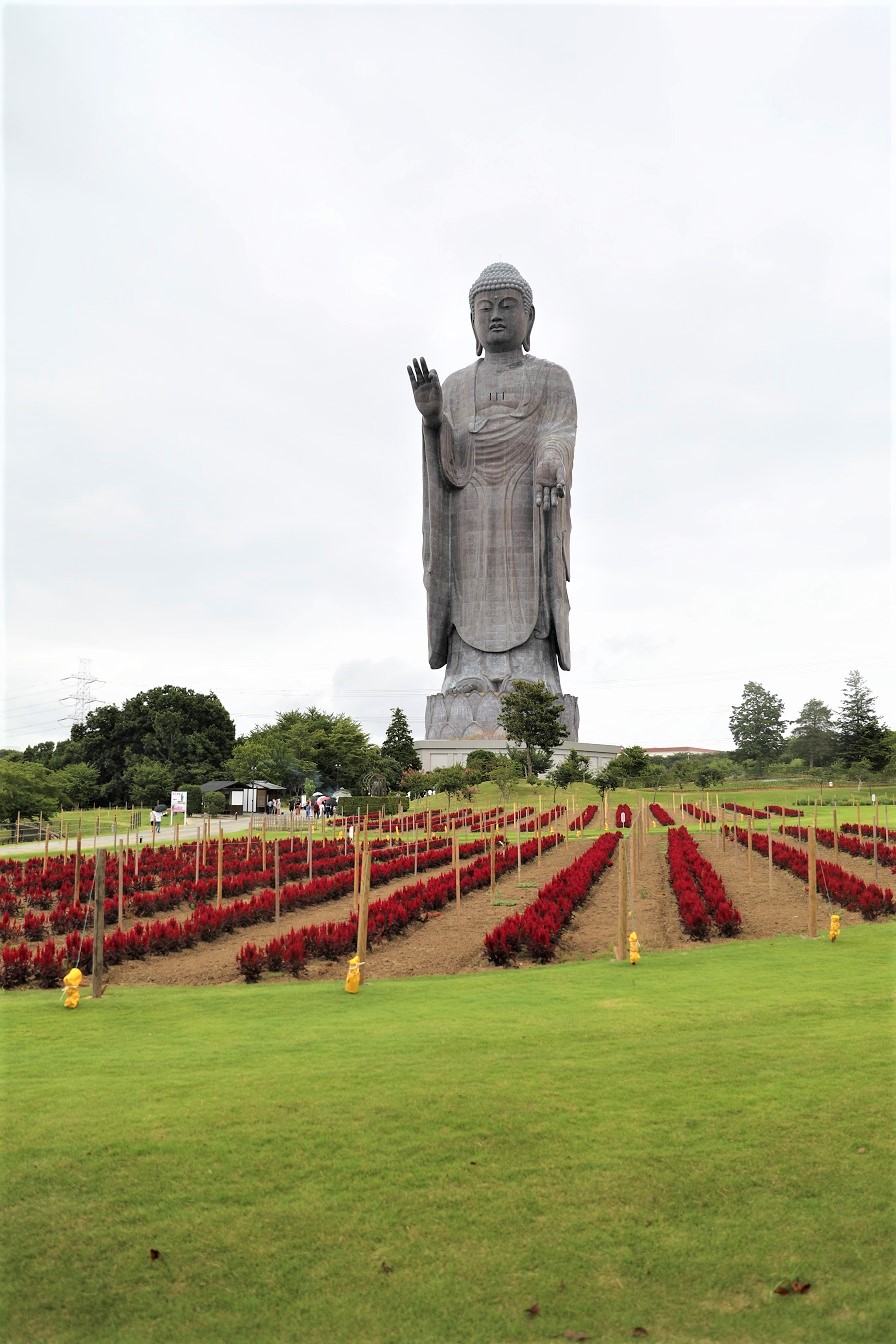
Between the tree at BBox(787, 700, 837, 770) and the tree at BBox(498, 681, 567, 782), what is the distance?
2220 cm

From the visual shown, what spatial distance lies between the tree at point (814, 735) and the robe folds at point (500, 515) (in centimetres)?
2078

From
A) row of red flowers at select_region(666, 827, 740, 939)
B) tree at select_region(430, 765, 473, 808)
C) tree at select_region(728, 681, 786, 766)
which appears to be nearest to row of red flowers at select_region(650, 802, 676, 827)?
tree at select_region(430, 765, 473, 808)

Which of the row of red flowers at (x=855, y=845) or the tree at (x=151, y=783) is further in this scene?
the tree at (x=151, y=783)

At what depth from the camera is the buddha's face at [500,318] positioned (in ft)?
162

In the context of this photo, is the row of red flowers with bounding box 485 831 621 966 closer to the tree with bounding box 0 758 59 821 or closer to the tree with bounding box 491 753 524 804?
the tree with bounding box 491 753 524 804

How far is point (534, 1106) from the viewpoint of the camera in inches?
204

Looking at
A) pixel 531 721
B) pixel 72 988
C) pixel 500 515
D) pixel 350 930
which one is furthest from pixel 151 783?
pixel 72 988

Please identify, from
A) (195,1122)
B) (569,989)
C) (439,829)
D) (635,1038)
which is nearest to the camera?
(195,1122)

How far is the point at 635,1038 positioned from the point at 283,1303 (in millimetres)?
3176

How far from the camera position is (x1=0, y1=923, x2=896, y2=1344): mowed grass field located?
3.67m

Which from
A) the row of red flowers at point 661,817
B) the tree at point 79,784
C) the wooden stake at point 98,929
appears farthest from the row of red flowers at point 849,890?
the tree at point 79,784

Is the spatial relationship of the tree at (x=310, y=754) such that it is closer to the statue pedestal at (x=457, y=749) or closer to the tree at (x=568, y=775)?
the statue pedestal at (x=457, y=749)

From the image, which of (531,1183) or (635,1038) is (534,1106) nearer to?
(531,1183)

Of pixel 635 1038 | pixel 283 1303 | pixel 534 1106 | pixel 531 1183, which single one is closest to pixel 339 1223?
pixel 283 1303
